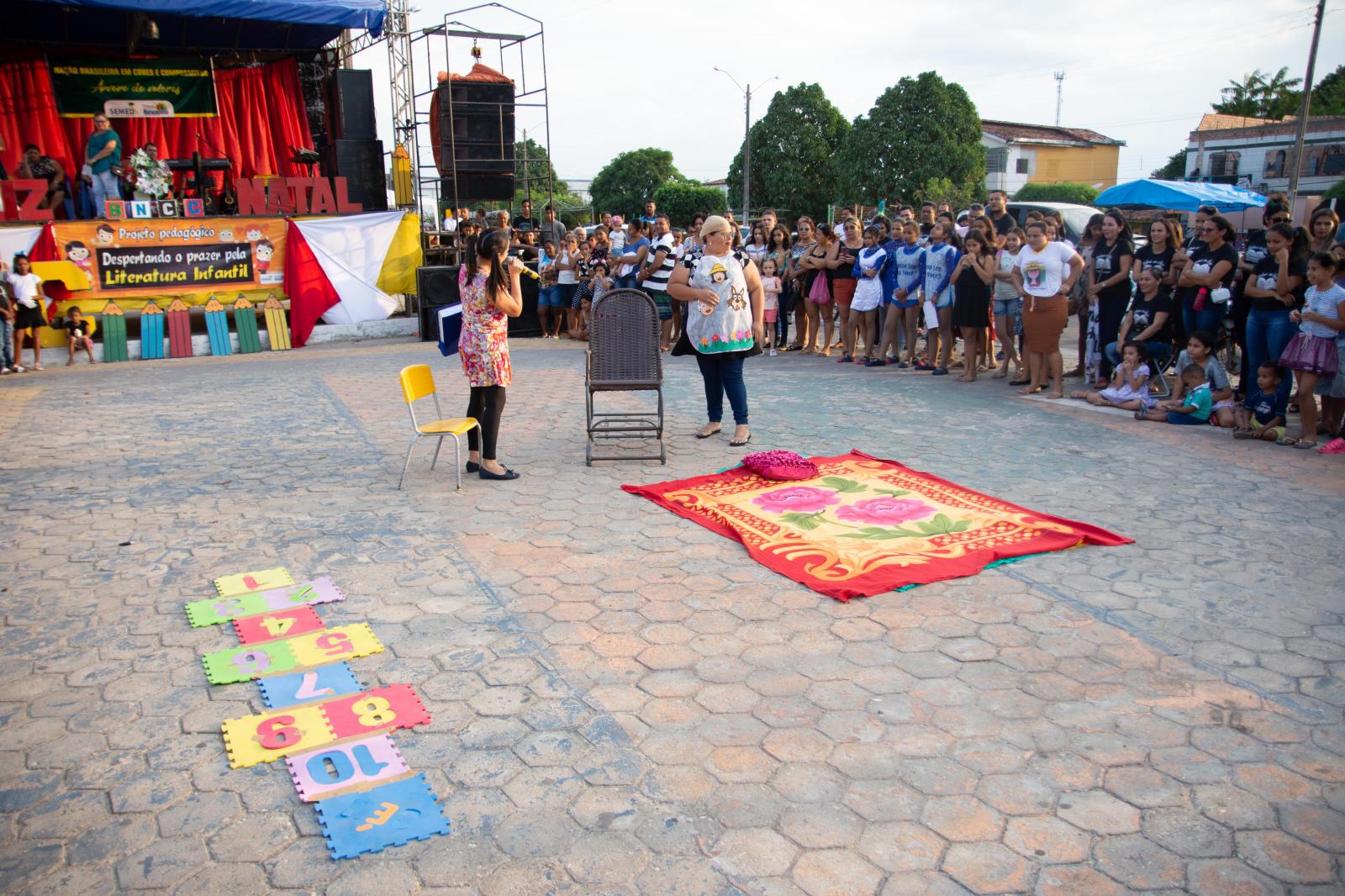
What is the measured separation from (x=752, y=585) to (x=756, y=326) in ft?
10.2

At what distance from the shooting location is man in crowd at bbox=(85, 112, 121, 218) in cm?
1354

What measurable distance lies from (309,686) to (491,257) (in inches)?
128

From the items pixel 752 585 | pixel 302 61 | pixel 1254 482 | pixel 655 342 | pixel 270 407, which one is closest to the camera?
pixel 752 585

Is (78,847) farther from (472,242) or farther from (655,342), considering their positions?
(655,342)

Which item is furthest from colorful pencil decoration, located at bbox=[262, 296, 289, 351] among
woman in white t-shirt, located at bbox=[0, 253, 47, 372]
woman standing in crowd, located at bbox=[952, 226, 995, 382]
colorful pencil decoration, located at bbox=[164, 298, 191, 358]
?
woman standing in crowd, located at bbox=[952, 226, 995, 382]

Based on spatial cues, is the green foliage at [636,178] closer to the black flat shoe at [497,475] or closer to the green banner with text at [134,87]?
the green banner with text at [134,87]

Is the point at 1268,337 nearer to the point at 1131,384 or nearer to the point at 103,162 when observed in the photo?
the point at 1131,384

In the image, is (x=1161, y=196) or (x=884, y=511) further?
(x=1161, y=196)

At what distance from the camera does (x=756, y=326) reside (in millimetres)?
7266

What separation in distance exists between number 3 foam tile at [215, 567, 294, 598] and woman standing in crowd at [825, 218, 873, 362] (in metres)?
7.74

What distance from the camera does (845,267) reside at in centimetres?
1132

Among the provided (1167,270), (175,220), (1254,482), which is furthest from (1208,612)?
(175,220)

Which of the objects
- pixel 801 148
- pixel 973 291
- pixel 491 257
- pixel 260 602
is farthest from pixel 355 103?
pixel 801 148

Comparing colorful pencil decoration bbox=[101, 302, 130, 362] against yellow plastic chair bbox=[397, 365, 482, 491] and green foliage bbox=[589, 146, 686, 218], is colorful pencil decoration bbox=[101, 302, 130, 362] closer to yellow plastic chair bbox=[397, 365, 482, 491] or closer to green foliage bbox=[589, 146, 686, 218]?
yellow plastic chair bbox=[397, 365, 482, 491]
